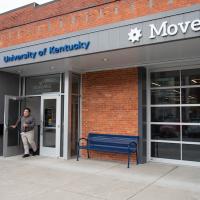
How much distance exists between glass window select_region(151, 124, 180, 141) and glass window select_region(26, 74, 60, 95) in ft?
11.7

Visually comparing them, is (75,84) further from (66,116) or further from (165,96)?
(165,96)

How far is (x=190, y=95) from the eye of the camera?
28.4ft

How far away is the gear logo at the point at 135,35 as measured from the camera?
6.79 meters

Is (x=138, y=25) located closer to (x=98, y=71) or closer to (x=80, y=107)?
(x=98, y=71)

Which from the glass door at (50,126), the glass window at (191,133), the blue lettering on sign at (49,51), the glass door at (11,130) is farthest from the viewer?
the glass door at (11,130)

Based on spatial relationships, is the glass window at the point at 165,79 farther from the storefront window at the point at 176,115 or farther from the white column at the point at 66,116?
the white column at the point at 66,116

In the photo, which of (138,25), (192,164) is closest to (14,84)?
(138,25)

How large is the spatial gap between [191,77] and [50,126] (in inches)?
197

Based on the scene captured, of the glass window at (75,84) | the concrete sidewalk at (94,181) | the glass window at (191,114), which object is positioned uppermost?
the glass window at (75,84)

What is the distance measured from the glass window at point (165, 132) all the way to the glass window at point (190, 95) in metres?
0.85

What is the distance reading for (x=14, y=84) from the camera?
11.1 metres

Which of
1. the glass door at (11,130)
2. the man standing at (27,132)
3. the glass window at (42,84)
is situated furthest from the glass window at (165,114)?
the glass door at (11,130)

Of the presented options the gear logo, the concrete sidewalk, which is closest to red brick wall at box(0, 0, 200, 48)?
the gear logo

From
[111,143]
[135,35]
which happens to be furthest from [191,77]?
[111,143]
